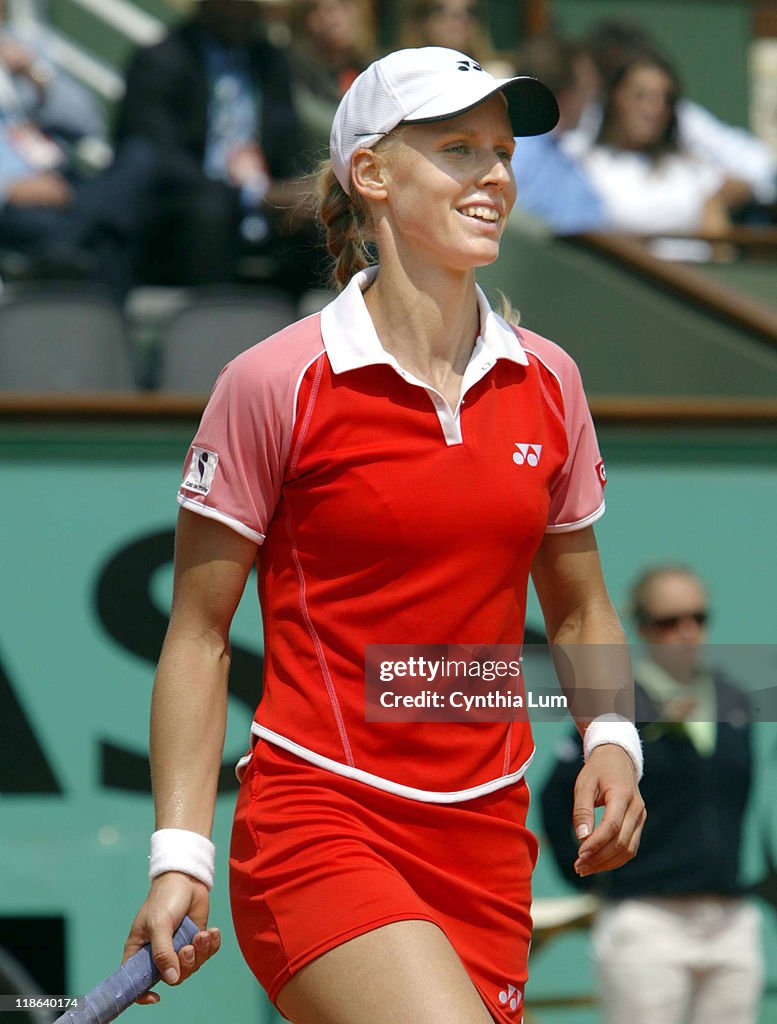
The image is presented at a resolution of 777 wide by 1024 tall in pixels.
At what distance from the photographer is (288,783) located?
2438 millimetres

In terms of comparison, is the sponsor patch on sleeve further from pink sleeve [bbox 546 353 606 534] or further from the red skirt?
pink sleeve [bbox 546 353 606 534]

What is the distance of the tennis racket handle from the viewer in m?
2.27

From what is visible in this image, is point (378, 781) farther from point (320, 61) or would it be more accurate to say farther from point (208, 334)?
point (320, 61)

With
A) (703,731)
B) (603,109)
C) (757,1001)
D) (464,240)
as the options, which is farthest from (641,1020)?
(603,109)

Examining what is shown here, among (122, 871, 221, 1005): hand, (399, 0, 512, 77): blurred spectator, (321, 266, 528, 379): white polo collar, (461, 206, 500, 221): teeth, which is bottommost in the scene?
(122, 871, 221, 1005): hand

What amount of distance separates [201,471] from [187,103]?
15.7 ft

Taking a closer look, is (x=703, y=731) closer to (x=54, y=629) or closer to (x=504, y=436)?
(x=54, y=629)

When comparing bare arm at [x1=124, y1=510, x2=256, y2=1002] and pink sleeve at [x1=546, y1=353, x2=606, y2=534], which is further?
pink sleeve at [x1=546, y1=353, x2=606, y2=534]

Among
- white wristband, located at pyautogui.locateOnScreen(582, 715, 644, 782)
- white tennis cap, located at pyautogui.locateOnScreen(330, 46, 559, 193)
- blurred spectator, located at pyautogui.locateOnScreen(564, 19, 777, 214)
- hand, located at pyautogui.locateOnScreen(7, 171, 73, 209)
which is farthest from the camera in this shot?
blurred spectator, located at pyautogui.locateOnScreen(564, 19, 777, 214)

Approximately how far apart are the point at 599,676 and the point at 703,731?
181cm

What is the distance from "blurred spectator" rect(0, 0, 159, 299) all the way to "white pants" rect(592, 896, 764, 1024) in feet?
10.6

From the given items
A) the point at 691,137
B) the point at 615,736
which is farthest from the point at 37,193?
the point at 615,736

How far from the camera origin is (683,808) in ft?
14.3
